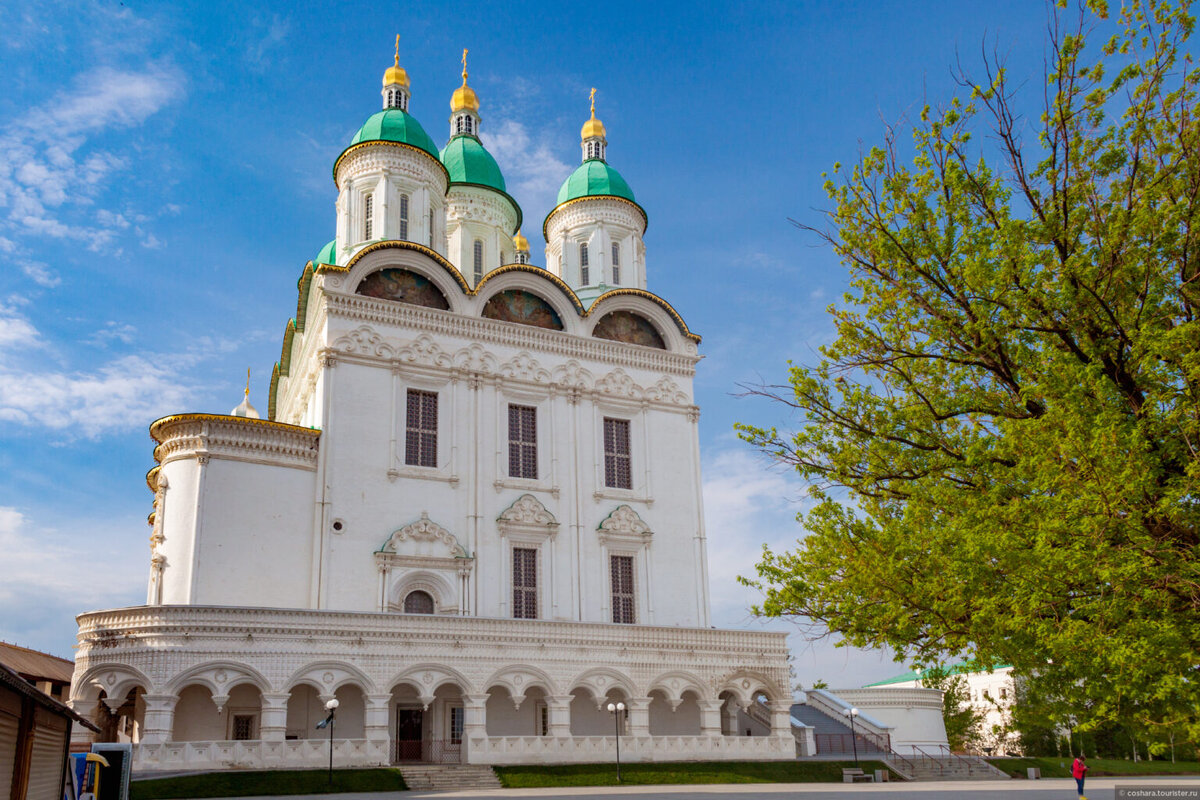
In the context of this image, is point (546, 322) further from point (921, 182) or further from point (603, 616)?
point (921, 182)

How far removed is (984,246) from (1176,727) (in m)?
4.78

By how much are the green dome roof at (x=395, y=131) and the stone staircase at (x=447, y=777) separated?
768 inches

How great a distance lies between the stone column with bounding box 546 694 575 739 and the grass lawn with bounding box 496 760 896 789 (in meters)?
1.09

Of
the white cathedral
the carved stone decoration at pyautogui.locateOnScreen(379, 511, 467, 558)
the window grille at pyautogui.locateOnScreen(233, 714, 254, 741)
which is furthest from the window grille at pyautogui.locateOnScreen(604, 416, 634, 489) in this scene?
the window grille at pyautogui.locateOnScreen(233, 714, 254, 741)

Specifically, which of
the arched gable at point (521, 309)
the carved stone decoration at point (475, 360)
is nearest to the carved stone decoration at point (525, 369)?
the carved stone decoration at point (475, 360)

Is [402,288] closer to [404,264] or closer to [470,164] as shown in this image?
[404,264]

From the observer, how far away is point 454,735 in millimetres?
25516

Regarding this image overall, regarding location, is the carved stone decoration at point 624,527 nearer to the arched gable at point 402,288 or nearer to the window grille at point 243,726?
the arched gable at point 402,288

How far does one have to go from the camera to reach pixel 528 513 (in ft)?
96.1

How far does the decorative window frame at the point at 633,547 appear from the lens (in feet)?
98.9

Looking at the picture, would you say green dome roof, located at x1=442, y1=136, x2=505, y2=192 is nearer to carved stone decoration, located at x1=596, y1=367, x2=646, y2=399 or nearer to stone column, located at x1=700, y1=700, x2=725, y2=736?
carved stone decoration, located at x1=596, y1=367, x2=646, y2=399

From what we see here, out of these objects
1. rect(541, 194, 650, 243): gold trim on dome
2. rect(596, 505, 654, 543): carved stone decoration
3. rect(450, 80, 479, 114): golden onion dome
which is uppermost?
rect(450, 80, 479, 114): golden onion dome

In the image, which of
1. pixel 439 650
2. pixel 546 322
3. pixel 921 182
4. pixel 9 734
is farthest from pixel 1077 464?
pixel 546 322

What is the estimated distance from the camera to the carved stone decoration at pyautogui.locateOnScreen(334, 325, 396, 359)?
92.8 ft
